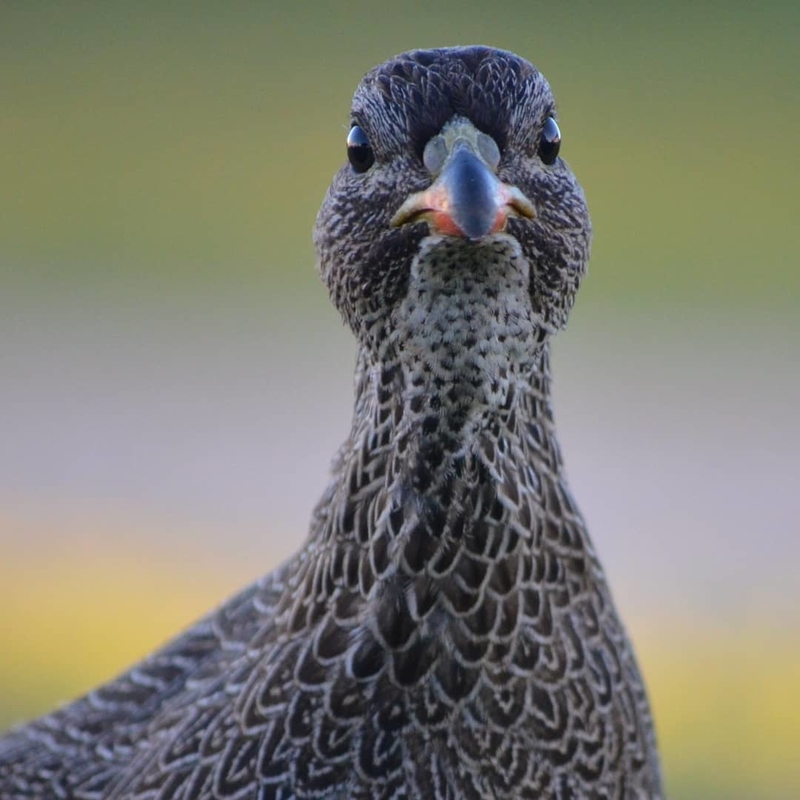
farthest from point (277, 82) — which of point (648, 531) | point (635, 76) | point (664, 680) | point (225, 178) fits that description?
point (664, 680)

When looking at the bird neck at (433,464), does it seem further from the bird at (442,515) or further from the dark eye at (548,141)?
the dark eye at (548,141)

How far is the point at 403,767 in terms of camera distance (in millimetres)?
3885

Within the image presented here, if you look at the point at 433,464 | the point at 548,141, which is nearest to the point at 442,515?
the point at 433,464

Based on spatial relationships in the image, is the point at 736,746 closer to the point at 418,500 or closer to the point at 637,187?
the point at 418,500

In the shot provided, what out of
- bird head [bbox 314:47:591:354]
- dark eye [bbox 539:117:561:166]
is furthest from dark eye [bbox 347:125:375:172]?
dark eye [bbox 539:117:561:166]

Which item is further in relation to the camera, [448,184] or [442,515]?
[442,515]

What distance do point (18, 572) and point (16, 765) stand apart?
436 cm

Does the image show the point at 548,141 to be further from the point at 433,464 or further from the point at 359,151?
the point at 433,464

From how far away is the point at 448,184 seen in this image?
11.8ft

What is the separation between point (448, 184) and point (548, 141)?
0.47 metres

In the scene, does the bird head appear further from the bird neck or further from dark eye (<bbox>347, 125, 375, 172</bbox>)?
the bird neck

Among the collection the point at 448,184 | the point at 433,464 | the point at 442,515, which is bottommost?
the point at 442,515

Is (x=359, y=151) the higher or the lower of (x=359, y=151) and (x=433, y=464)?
the higher

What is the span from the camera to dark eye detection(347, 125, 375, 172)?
396 cm
